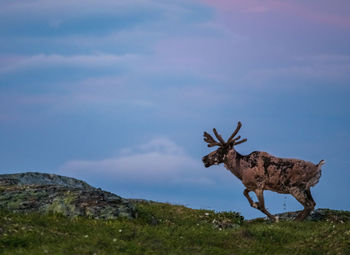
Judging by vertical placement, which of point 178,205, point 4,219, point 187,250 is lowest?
point 187,250

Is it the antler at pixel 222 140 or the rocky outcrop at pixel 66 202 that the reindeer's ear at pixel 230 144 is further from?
the rocky outcrop at pixel 66 202

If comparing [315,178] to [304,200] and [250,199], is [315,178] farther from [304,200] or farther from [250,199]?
[250,199]

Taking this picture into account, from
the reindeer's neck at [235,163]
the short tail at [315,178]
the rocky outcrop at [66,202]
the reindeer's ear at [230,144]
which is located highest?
the reindeer's ear at [230,144]

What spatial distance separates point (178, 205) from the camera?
99.1ft

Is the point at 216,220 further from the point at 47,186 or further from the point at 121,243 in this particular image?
the point at 121,243

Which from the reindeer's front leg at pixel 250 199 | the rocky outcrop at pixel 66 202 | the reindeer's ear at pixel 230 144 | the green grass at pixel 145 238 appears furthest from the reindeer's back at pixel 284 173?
the rocky outcrop at pixel 66 202

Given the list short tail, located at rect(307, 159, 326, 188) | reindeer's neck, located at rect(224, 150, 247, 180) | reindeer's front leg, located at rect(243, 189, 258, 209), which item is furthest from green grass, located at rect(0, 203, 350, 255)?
reindeer's neck, located at rect(224, 150, 247, 180)

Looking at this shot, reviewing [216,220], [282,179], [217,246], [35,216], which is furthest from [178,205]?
[217,246]

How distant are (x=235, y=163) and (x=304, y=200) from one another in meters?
3.61

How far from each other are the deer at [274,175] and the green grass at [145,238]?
281 cm

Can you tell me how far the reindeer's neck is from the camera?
27.0 meters

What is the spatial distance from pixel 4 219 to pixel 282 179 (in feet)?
41.0

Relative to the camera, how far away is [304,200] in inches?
1033

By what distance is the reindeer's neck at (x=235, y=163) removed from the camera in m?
27.0
